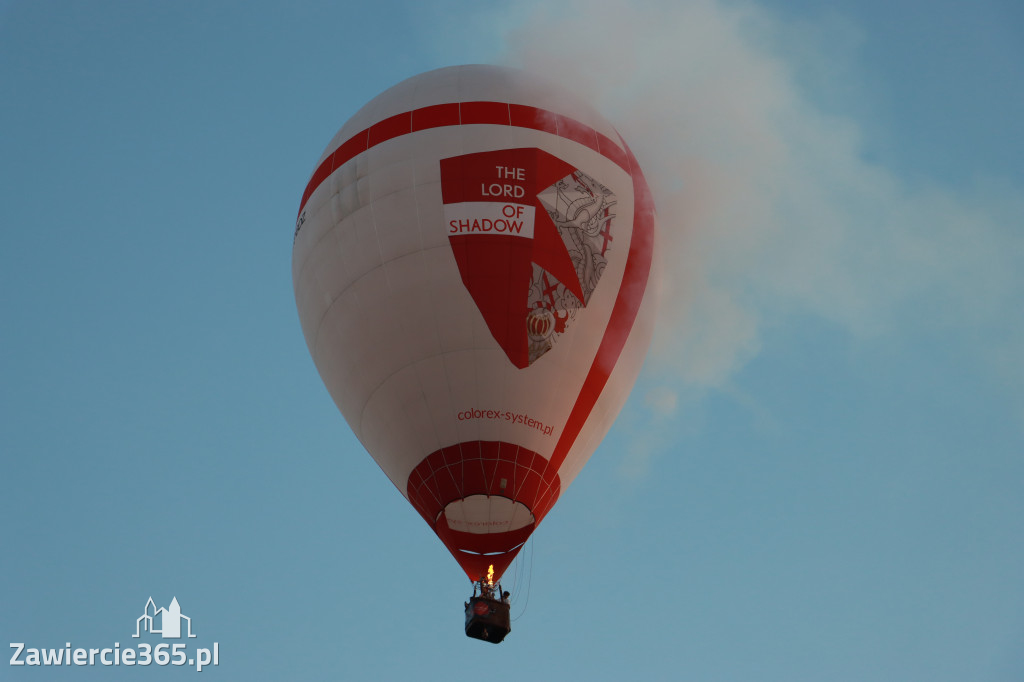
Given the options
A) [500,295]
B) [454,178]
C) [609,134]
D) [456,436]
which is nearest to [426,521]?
[456,436]

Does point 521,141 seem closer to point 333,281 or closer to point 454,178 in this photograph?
point 454,178

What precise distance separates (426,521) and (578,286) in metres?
3.67

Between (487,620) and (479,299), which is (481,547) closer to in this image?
(487,620)

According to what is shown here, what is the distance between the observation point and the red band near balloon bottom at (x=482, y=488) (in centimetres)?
1761

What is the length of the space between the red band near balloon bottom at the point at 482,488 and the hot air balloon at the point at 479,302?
22 mm

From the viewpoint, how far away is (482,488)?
17.6 meters

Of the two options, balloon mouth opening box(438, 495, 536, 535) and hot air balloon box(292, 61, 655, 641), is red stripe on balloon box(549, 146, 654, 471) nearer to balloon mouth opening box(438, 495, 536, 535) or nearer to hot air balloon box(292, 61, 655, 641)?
hot air balloon box(292, 61, 655, 641)

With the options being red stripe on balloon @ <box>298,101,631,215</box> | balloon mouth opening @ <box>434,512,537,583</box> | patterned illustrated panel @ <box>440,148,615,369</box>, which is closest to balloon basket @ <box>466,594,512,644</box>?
balloon mouth opening @ <box>434,512,537,583</box>

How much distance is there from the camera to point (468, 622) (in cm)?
1748

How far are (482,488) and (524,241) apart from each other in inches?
126

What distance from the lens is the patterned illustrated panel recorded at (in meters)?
17.9

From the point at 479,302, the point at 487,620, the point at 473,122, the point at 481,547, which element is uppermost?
the point at 473,122

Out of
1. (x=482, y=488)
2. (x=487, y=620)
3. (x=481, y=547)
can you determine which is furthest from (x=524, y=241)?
(x=487, y=620)

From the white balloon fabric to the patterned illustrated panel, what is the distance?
0.7 inches
